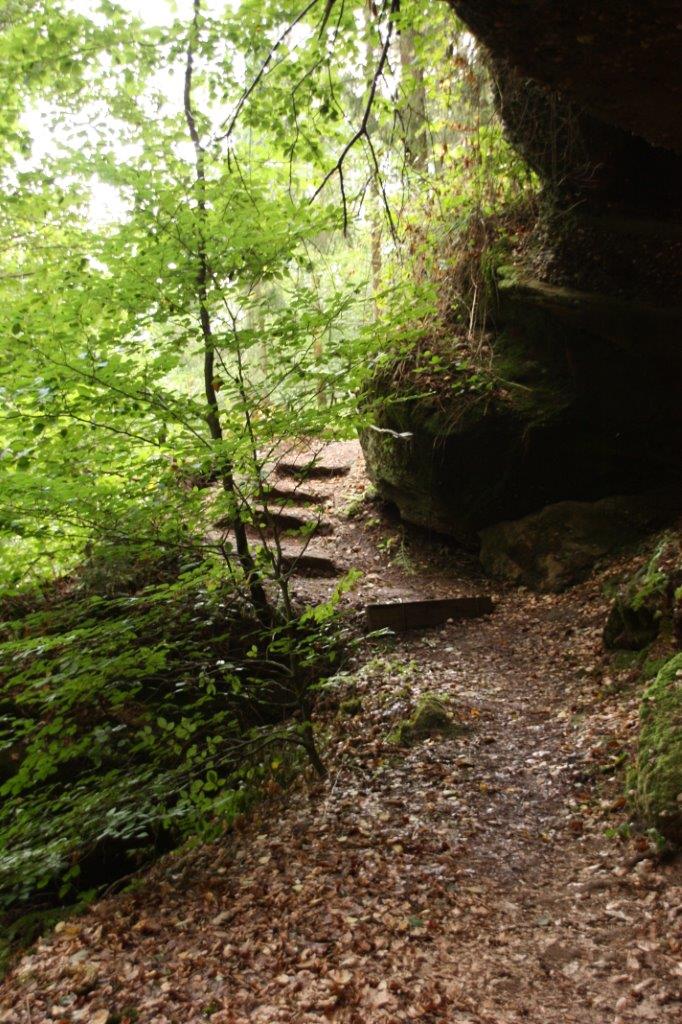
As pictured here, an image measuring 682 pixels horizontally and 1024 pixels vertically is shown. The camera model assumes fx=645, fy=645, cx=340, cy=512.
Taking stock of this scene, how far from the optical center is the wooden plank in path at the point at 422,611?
8008 millimetres

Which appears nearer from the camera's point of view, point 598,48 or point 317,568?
point 598,48

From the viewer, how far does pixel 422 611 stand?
322 inches

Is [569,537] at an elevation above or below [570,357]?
below

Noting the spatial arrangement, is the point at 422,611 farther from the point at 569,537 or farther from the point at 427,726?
the point at 427,726

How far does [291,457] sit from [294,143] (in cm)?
897

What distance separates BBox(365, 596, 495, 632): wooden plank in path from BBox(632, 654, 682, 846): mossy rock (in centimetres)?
371

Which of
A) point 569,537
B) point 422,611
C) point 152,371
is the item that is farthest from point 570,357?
point 152,371

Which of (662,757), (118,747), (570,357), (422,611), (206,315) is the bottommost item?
(422,611)

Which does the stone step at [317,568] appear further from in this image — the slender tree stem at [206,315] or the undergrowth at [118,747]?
the slender tree stem at [206,315]

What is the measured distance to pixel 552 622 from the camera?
7.54m

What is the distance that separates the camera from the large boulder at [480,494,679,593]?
8.20m

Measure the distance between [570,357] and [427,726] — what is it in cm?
525

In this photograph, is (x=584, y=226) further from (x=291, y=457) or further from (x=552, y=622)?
(x=291, y=457)

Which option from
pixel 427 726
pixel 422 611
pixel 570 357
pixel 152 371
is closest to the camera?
pixel 152 371
